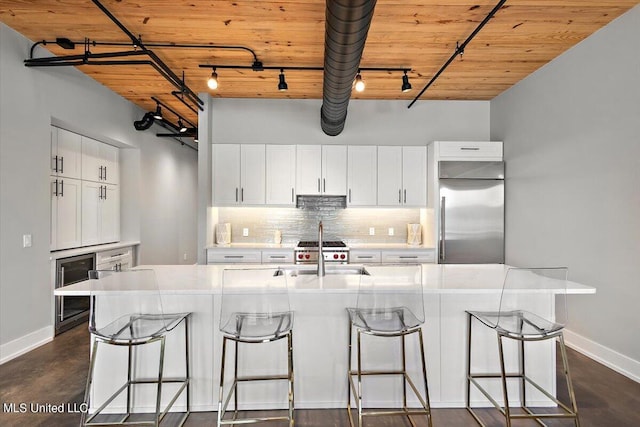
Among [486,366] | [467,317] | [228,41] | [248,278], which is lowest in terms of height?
[486,366]

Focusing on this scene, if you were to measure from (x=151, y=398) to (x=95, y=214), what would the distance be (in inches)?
130

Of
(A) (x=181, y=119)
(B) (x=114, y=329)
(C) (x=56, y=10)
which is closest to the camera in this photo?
(B) (x=114, y=329)

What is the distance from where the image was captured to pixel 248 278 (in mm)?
2195

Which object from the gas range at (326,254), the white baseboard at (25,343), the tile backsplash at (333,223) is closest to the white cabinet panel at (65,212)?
the white baseboard at (25,343)

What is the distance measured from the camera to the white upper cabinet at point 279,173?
4.82 m

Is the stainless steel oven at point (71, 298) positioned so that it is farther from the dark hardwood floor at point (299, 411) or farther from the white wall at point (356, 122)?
the white wall at point (356, 122)

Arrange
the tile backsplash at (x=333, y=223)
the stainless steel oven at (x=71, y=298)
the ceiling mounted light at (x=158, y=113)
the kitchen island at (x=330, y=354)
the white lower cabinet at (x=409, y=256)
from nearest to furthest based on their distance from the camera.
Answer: the kitchen island at (x=330, y=354) < the stainless steel oven at (x=71, y=298) < the white lower cabinet at (x=409, y=256) < the ceiling mounted light at (x=158, y=113) < the tile backsplash at (x=333, y=223)

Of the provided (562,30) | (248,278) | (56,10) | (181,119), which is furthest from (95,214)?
(562,30)

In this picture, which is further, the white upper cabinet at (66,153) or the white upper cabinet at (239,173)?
the white upper cabinet at (239,173)

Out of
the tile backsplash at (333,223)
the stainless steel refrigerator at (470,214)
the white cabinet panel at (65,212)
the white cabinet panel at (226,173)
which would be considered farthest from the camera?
the tile backsplash at (333,223)

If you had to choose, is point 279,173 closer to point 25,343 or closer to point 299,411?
point 299,411

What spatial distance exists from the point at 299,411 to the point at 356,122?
3.86m

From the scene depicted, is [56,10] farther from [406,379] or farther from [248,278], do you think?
[406,379]

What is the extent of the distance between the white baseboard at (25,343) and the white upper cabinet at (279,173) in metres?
2.83
